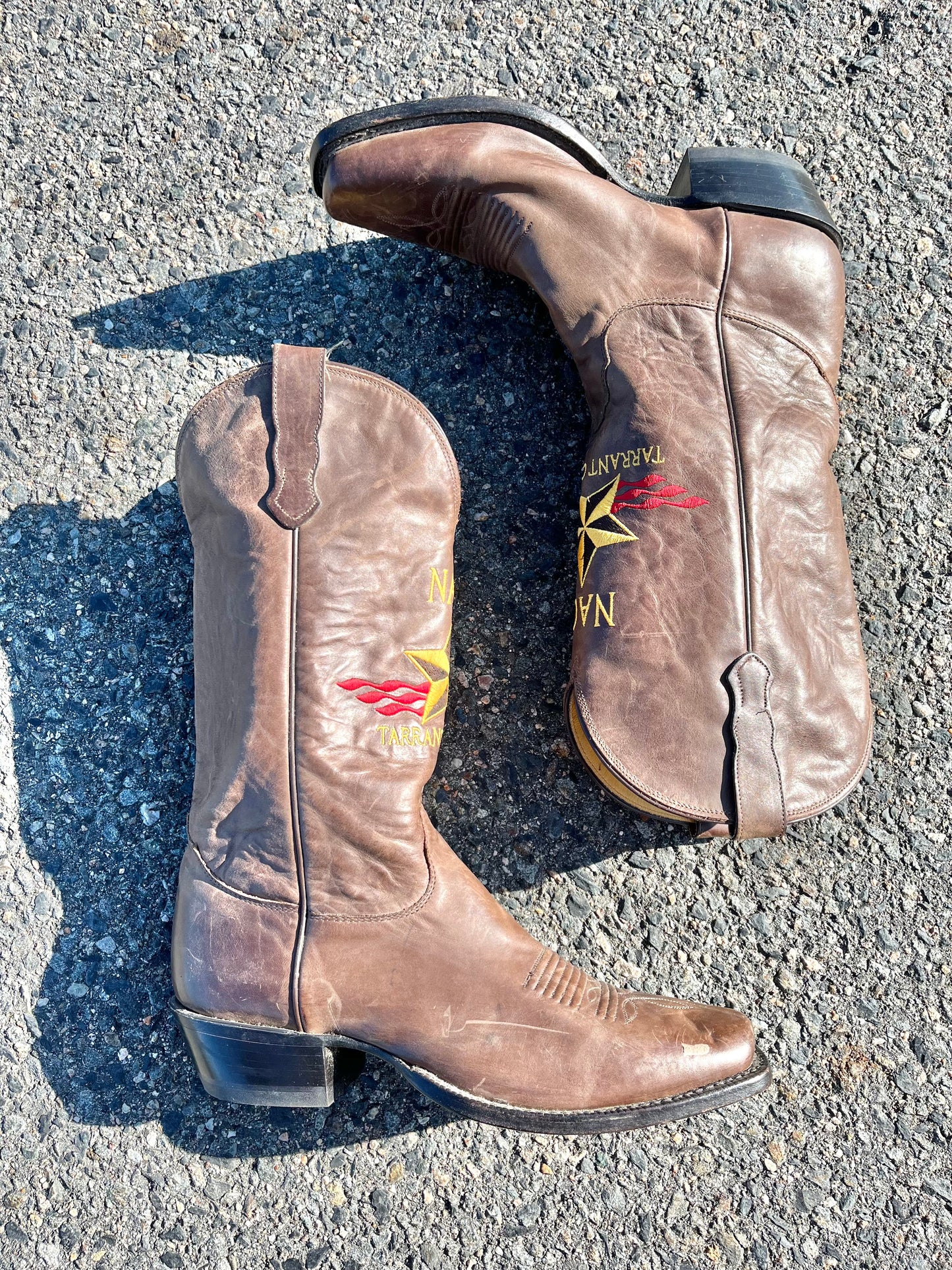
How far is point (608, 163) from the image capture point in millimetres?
2090

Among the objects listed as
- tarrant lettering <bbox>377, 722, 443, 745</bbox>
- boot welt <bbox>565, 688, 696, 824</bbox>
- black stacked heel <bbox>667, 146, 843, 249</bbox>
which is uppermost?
black stacked heel <bbox>667, 146, 843, 249</bbox>

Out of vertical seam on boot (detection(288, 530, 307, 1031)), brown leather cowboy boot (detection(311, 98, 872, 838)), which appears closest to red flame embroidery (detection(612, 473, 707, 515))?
brown leather cowboy boot (detection(311, 98, 872, 838))

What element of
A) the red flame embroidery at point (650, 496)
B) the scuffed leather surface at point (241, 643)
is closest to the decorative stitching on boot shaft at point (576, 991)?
the scuffed leather surface at point (241, 643)

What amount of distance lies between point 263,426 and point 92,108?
Answer: 1.34 m

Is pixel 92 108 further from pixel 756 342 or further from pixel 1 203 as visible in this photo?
pixel 756 342

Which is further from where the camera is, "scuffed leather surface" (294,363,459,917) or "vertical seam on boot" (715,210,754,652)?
"vertical seam on boot" (715,210,754,652)

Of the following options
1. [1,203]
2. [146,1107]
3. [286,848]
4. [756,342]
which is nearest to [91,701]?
[286,848]

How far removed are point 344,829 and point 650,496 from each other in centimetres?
97

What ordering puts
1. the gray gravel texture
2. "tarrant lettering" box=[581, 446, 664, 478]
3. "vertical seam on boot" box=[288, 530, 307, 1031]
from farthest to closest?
the gray gravel texture → "tarrant lettering" box=[581, 446, 664, 478] → "vertical seam on boot" box=[288, 530, 307, 1031]

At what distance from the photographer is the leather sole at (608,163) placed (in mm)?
2008

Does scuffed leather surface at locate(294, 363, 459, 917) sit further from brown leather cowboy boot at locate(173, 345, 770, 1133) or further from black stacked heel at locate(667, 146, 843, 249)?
black stacked heel at locate(667, 146, 843, 249)

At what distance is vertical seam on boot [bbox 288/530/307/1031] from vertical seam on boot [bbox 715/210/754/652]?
95 centimetres

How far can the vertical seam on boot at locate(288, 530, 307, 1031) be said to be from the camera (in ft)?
5.72

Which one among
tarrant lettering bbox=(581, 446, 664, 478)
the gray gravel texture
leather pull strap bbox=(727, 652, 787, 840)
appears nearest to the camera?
leather pull strap bbox=(727, 652, 787, 840)
